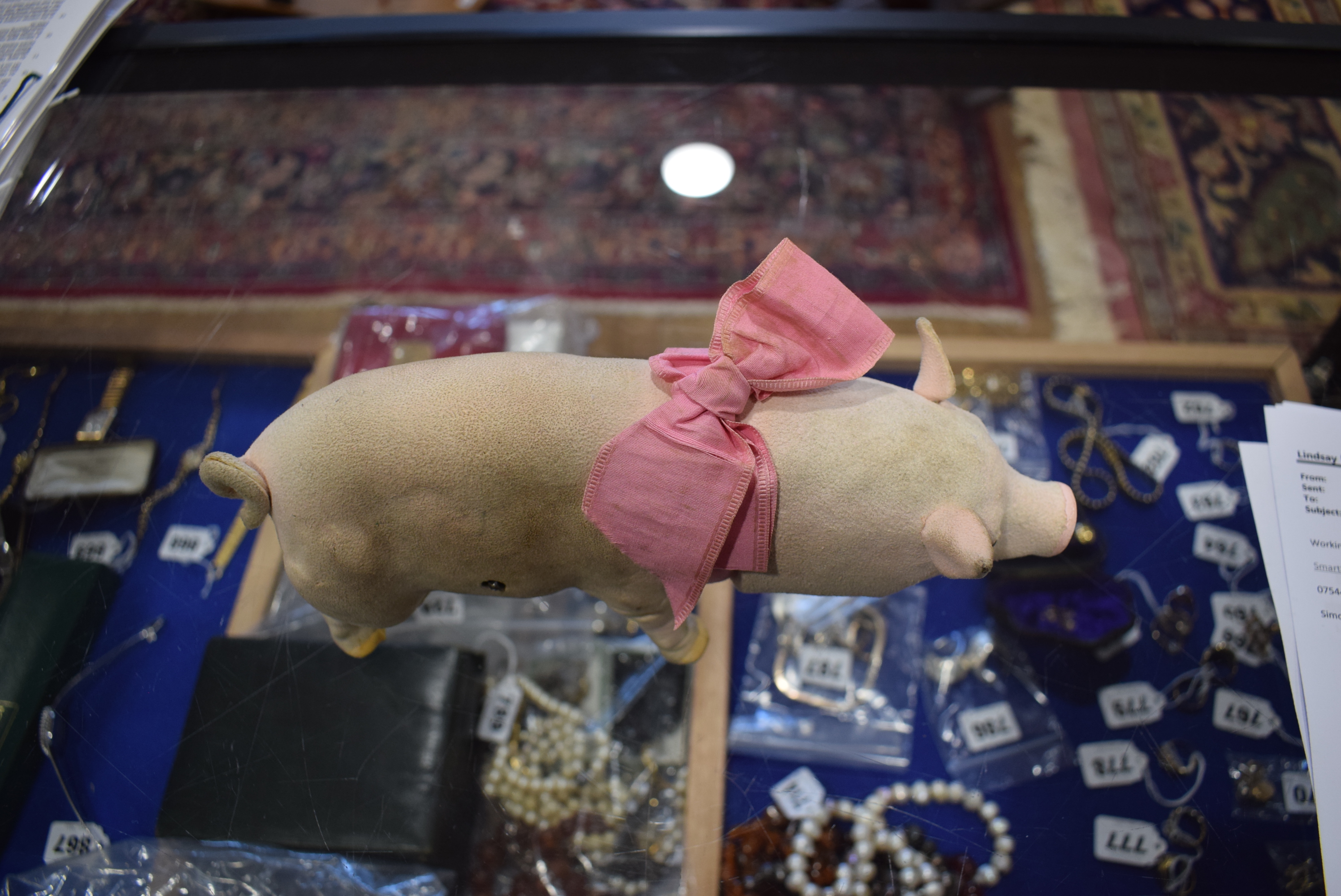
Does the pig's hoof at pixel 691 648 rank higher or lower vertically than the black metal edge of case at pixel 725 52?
lower

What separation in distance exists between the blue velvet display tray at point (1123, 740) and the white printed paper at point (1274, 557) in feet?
0.14

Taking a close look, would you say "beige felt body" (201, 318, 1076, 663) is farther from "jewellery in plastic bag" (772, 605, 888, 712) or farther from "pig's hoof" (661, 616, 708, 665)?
"jewellery in plastic bag" (772, 605, 888, 712)

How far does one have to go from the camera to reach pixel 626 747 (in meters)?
1.02

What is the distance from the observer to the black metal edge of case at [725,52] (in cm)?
112

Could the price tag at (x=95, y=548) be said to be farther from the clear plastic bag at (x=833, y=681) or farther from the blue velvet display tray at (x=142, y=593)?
the clear plastic bag at (x=833, y=681)

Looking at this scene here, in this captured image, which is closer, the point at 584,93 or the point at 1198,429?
the point at 1198,429

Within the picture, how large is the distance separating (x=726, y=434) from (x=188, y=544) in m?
0.76

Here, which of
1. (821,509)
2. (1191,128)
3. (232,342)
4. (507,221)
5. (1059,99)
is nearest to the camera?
(821,509)

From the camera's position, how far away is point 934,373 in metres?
0.70

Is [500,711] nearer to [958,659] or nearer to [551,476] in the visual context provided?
[551,476]

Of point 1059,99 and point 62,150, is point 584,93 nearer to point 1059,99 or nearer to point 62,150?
point 62,150

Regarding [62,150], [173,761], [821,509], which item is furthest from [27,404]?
[821,509]

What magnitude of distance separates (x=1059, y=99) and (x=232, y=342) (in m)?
1.65

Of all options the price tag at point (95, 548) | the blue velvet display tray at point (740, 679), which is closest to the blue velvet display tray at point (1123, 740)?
the blue velvet display tray at point (740, 679)
